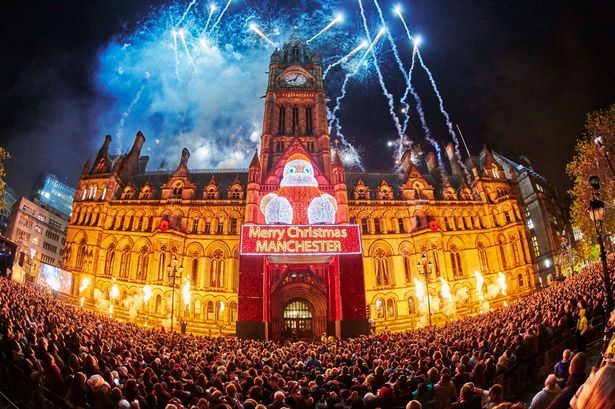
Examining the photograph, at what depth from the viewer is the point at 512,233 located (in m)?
39.5

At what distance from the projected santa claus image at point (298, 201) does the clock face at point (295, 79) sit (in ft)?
54.6

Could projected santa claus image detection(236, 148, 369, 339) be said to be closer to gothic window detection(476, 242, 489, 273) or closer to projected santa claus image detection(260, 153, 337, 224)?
projected santa claus image detection(260, 153, 337, 224)

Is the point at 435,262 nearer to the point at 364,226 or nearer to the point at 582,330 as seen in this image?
the point at 364,226

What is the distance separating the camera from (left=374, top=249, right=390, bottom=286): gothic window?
3797 centimetres

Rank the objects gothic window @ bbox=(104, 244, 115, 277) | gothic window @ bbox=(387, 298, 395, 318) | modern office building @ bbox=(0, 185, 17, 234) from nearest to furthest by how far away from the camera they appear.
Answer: gothic window @ bbox=(104, 244, 115, 277) < gothic window @ bbox=(387, 298, 395, 318) < modern office building @ bbox=(0, 185, 17, 234)

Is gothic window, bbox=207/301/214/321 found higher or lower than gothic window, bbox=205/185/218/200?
lower

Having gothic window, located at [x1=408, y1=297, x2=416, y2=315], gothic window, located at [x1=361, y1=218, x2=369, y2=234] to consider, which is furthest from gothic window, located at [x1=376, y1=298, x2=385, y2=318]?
gothic window, located at [x1=361, y1=218, x2=369, y2=234]

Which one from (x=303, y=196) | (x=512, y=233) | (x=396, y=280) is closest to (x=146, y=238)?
(x=303, y=196)

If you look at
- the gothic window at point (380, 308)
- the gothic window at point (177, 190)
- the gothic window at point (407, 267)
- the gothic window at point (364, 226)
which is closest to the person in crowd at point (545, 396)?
the gothic window at point (380, 308)

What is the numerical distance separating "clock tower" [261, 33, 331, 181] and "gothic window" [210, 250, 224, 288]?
36.0 ft

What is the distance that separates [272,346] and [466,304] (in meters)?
25.1

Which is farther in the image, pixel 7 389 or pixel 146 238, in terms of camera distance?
pixel 146 238

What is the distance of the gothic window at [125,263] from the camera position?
119 feet

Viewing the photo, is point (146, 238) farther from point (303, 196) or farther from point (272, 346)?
point (272, 346)
